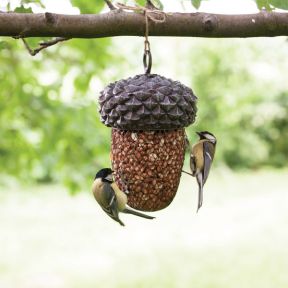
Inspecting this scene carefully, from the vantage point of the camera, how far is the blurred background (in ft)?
11.8

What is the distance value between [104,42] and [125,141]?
2221 mm

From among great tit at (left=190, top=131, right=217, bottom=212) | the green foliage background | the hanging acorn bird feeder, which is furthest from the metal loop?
the green foliage background

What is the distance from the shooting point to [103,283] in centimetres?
648

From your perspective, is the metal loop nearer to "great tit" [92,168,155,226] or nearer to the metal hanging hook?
the metal hanging hook

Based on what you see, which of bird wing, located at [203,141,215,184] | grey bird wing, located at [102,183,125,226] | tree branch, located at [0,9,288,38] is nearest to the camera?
tree branch, located at [0,9,288,38]

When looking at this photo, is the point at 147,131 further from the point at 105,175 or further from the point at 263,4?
the point at 263,4

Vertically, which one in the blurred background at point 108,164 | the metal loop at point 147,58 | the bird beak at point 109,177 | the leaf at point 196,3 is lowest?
the blurred background at point 108,164

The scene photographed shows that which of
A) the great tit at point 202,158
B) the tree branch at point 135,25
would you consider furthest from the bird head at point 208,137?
the tree branch at point 135,25

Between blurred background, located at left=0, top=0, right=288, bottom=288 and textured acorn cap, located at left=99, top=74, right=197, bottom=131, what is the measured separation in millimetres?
304

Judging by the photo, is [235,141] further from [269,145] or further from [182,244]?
[182,244]

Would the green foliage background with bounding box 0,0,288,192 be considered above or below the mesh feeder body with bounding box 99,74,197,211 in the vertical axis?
below

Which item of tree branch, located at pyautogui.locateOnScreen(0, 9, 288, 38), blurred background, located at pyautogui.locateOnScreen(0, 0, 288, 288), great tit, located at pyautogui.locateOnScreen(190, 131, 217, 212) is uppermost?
tree branch, located at pyautogui.locateOnScreen(0, 9, 288, 38)

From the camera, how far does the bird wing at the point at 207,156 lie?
145 cm

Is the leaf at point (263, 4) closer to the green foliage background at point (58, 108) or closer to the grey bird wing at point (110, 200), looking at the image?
the grey bird wing at point (110, 200)
